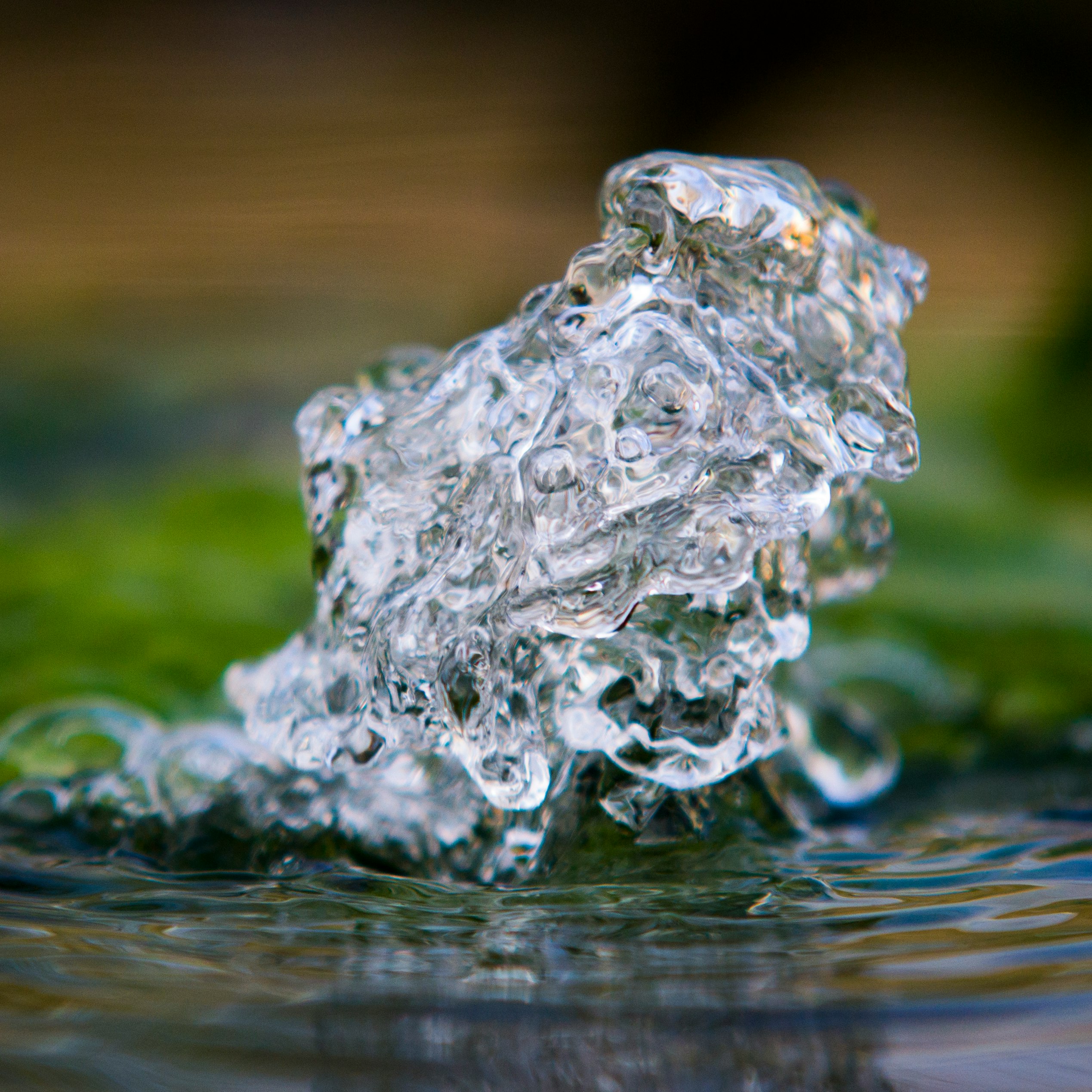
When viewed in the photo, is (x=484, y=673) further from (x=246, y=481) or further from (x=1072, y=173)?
(x=1072, y=173)

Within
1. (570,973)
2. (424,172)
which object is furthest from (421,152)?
(570,973)

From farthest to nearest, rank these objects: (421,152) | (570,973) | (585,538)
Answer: (421,152) < (585,538) < (570,973)

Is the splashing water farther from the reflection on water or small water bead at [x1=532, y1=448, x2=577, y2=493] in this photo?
the reflection on water

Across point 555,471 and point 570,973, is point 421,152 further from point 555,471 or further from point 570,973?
point 570,973

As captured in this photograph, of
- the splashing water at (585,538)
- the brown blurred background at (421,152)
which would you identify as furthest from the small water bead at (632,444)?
the brown blurred background at (421,152)

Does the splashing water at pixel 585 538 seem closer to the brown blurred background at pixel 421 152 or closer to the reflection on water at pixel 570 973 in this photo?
the reflection on water at pixel 570 973
